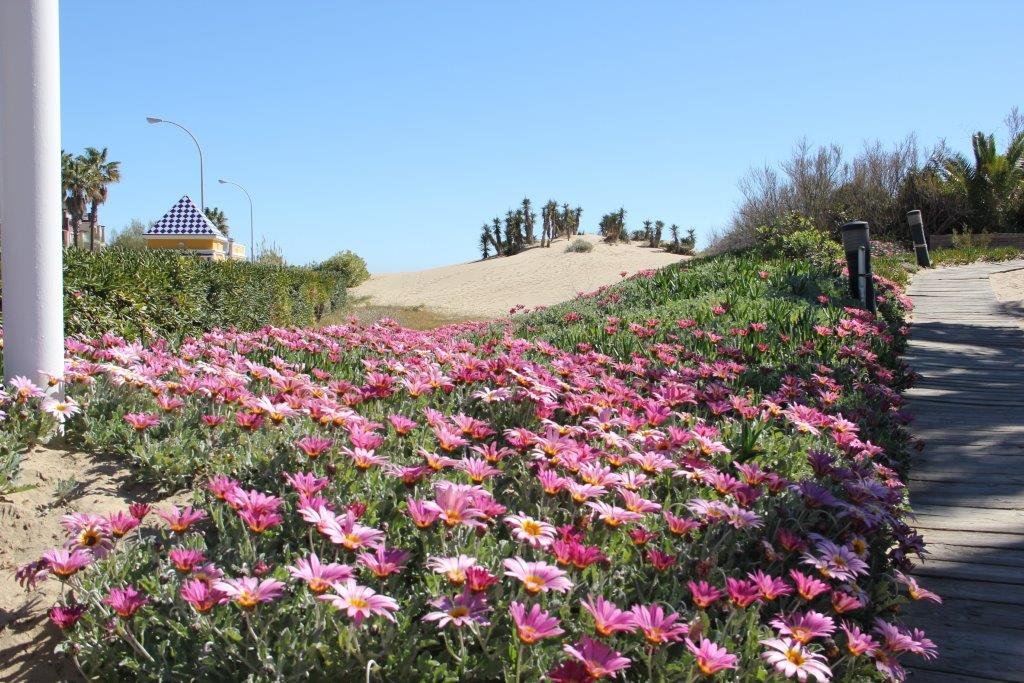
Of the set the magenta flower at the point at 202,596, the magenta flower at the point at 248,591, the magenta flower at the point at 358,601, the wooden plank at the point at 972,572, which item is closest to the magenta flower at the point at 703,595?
the magenta flower at the point at 358,601

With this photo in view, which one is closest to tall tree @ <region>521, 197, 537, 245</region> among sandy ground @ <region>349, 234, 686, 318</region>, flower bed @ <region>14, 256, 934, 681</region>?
sandy ground @ <region>349, 234, 686, 318</region>

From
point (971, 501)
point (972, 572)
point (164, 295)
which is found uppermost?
point (164, 295)

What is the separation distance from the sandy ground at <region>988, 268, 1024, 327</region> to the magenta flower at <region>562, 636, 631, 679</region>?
9.69 m

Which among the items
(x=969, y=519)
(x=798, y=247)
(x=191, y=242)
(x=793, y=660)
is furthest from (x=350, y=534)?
(x=191, y=242)

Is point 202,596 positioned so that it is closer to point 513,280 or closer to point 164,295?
point 164,295

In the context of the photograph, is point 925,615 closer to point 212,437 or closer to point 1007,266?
point 212,437

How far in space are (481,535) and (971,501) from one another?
293 centimetres

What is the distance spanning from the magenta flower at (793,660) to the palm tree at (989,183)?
29.8 metres

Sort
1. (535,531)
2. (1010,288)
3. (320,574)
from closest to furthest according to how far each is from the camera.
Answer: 1. (320,574)
2. (535,531)
3. (1010,288)

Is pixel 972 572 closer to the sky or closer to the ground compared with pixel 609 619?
closer to the ground

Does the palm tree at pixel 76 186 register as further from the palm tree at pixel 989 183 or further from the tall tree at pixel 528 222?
the palm tree at pixel 989 183

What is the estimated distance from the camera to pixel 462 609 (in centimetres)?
156

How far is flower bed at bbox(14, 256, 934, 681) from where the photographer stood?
166 centimetres

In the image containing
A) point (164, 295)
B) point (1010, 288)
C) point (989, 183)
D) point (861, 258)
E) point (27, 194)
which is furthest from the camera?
point (989, 183)
